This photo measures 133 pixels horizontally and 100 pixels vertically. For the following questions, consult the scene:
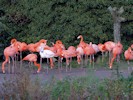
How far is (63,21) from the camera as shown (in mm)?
15727

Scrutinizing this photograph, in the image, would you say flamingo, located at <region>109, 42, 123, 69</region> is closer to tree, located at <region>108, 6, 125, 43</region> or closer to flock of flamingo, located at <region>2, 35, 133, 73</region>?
flock of flamingo, located at <region>2, 35, 133, 73</region>

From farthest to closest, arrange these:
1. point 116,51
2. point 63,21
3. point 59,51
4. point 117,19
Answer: point 63,21
point 117,19
point 116,51
point 59,51

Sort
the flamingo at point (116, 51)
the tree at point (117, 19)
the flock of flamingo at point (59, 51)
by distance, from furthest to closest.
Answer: the tree at point (117, 19) < the flamingo at point (116, 51) < the flock of flamingo at point (59, 51)

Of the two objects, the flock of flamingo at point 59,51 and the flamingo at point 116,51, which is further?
the flamingo at point 116,51

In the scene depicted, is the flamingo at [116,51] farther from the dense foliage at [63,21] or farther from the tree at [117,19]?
the dense foliage at [63,21]

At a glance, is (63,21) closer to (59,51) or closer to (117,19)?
(117,19)

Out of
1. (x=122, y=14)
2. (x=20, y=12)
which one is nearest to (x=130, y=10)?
(x=122, y=14)

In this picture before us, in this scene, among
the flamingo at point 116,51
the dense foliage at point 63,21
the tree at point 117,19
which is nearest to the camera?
the flamingo at point 116,51

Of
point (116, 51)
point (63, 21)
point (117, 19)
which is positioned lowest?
point (116, 51)

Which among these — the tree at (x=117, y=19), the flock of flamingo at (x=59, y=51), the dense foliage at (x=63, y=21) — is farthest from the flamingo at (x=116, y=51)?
the dense foliage at (x=63, y=21)

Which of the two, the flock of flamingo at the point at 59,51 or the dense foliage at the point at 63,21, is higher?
the dense foliage at the point at 63,21

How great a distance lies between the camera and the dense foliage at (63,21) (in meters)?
15.5

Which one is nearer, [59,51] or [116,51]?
[59,51]

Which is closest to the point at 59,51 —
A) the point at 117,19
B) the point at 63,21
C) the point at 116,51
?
the point at 116,51
